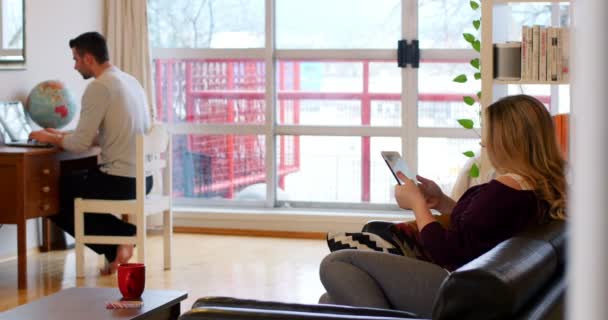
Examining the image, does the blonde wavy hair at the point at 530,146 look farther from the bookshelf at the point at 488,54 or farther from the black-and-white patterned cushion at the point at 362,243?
the bookshelf at the point at 488,54

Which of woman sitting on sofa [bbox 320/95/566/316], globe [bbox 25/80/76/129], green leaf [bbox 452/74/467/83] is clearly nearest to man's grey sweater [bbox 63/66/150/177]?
globe [bbox 25/80/76/129]

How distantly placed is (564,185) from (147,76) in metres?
4.48

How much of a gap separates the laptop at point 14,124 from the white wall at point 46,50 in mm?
90

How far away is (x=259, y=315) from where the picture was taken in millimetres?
1619

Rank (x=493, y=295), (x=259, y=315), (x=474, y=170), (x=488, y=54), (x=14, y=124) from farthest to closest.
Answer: (x=14, y=124) → (x=474, y=170) → (x=488, y=54) → (x=259, y=315) → (x=493, y=295)

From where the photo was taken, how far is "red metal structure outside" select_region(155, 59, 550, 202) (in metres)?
6.60

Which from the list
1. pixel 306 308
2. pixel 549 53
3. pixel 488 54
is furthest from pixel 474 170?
pixel 306 308

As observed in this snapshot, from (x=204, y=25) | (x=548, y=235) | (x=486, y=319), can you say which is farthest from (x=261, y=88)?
(x=486, y=319)

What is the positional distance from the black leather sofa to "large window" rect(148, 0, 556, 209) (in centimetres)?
441

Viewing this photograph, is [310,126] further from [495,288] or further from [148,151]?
[495,288]

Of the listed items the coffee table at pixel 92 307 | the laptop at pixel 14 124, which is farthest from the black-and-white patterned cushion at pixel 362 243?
the laptop at pixel 14 124

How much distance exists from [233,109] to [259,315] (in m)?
5.14

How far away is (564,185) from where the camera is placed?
2.37 meters

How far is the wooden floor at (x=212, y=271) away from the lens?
14.8 ft
